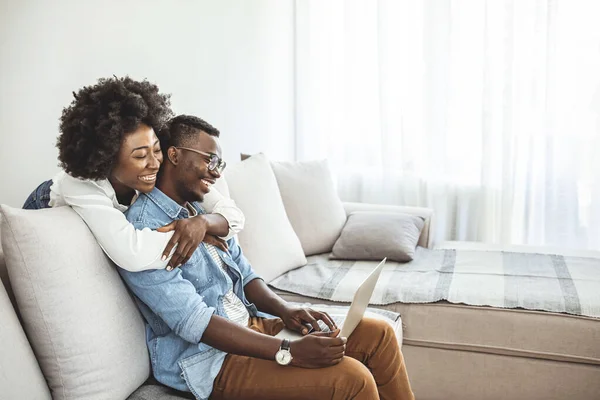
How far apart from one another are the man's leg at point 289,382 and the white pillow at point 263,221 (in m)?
0.95

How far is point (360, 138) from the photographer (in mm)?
4031

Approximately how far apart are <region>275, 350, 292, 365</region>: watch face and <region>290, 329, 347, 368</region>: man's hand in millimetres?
11

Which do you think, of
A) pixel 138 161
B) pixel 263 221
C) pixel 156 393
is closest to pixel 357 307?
pixel 156 393

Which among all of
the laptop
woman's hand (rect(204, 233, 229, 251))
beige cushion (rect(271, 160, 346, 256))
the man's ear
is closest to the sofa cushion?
beige cushion (rect(271, 160, 346, 256))

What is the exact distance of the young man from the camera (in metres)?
1.63

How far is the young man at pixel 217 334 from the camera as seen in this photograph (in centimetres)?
163

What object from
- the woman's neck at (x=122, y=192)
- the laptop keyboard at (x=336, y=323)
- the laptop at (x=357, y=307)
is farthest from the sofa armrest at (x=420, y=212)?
the woman's neck at (x=122, y=192)

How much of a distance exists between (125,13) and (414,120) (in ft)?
6.15

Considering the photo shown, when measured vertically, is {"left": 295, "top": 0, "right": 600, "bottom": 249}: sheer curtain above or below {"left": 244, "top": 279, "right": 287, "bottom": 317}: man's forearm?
above

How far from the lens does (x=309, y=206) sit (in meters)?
3.06

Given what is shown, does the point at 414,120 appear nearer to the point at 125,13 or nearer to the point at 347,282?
the point at 347,282

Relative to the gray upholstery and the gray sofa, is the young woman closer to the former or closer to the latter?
the gray sofa

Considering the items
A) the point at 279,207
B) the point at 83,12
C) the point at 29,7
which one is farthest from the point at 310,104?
the point at 29,7

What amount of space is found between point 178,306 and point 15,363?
375 millimetres
